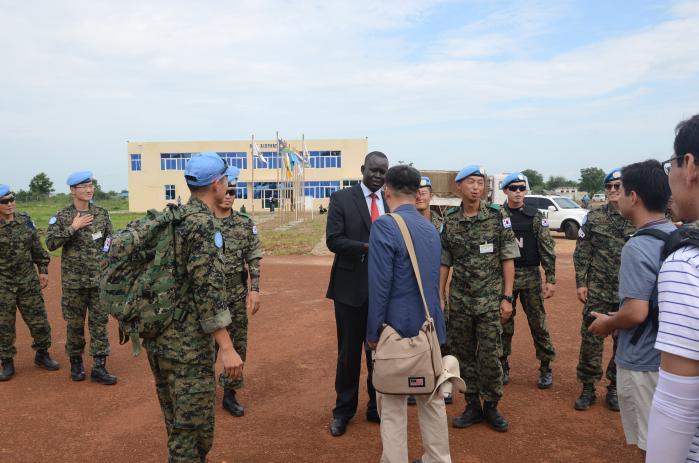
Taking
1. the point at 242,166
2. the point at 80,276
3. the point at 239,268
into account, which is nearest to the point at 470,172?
the point at 239,268

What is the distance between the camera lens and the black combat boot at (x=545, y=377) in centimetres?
504

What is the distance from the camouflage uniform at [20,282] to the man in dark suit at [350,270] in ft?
12.3

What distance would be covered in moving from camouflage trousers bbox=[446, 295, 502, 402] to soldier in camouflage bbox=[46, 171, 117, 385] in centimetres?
367

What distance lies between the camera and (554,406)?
459cm

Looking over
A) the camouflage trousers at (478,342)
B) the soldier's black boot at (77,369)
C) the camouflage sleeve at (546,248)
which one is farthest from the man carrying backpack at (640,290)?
the soldier's black boot at (77,369)

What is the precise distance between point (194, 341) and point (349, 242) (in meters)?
1.63

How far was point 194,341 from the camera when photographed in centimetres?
265

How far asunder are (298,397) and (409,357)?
93.1 inches

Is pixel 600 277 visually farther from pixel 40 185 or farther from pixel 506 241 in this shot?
pixel 40 185

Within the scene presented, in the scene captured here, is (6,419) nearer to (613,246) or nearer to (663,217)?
(663,217)

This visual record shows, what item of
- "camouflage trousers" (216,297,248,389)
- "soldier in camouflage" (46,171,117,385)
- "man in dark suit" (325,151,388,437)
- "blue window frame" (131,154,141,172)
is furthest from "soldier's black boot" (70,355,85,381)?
"blue window frame" (131,154,141,172)

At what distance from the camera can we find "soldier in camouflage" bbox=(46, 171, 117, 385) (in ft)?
17.4

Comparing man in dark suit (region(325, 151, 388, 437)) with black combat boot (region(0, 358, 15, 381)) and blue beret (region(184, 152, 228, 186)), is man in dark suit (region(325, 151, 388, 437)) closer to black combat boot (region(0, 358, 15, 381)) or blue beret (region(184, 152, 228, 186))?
blue beret (region(184, 152, 228, 186))

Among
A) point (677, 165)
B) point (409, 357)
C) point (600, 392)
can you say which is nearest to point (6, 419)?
point (409, 357)
